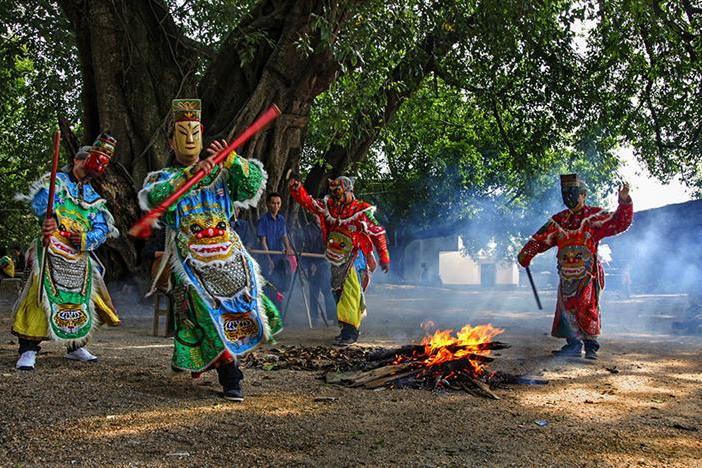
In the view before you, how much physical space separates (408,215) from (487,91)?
18.4 m

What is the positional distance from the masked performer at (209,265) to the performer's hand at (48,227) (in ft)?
4.44

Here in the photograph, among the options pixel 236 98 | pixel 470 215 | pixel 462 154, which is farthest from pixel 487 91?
pixel 470 215

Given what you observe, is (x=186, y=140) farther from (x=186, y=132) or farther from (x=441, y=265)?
(x=441, y=265)

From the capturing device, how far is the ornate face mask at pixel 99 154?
596 centimetres

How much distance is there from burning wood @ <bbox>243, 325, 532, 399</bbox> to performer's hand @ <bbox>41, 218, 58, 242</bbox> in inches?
79.9

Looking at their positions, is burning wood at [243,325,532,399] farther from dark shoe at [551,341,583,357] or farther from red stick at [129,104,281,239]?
red stick at [129,104,281,239]

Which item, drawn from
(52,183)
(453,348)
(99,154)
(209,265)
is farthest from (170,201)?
(453,348)

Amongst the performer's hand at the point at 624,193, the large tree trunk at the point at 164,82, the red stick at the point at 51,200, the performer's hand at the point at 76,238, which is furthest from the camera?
the large tree trunk at the point at 164,82

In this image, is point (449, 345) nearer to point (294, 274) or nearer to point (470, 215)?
point (294, 274)

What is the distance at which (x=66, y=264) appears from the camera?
5961 mm

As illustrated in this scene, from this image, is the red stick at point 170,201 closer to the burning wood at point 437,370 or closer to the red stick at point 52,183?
the red stick at point 52,183

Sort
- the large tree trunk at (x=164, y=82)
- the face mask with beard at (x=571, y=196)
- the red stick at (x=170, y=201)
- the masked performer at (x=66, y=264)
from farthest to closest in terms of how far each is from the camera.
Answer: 1. the large tree trunk at (x=164, y=82)
2. the face mask with beard at (x=571, y=196)
3. the masked performer at (x=66, y=264)
4. the red stick at (x=170, y=201)


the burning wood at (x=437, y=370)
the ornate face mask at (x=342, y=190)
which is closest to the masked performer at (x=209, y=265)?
the burning wood at (x=437, y=370)

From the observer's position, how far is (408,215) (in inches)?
1288
